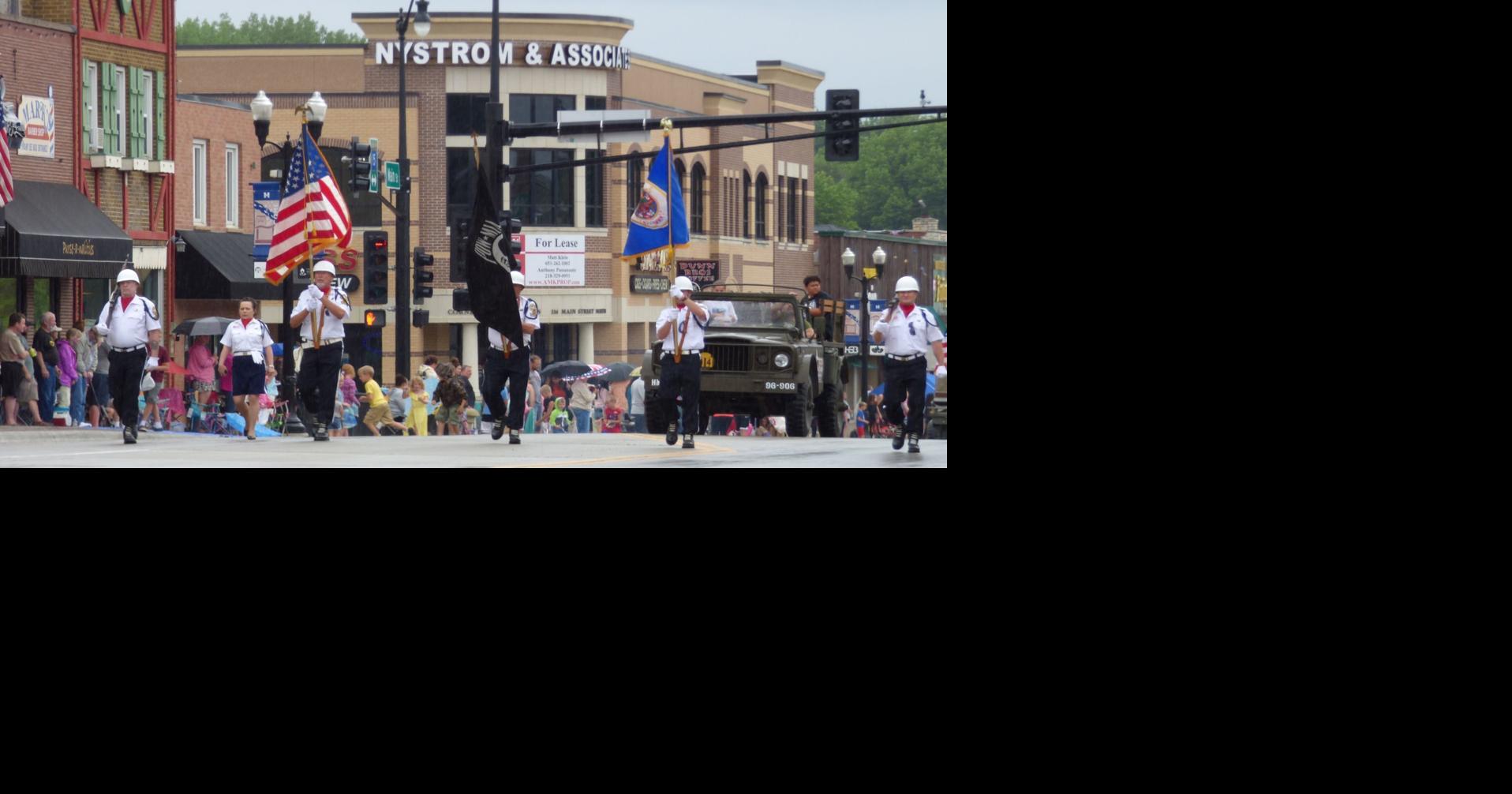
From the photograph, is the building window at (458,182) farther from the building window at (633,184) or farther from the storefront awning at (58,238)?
the storefront awning at (58,238)

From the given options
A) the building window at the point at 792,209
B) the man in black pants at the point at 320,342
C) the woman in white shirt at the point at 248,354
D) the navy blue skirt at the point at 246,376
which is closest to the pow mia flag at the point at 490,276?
the man in black pants at the point at 320,342

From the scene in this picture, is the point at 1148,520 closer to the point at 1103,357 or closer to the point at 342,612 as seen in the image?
the point at 1103,357

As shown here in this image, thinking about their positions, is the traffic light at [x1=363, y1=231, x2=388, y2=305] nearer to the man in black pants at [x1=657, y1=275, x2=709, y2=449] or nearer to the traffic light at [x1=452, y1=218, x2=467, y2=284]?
the traffic light at [x1=452, y1=218, x2=467, y2=284]

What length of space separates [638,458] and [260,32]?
80.1 metres

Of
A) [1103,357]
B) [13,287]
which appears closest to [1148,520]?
[1103,357]

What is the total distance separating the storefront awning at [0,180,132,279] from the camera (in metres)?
35.9

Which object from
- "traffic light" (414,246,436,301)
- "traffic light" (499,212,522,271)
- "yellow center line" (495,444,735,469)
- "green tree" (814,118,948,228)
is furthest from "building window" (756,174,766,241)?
"yellow center line" (495,444,735,469)

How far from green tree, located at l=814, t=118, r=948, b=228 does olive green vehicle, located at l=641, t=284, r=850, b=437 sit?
79.5 meters

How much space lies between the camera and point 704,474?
1961 centimetres

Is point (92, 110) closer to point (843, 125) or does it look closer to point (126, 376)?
point (843, 125)

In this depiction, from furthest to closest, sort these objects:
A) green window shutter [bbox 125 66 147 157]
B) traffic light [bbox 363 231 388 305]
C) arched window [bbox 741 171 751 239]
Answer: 1. arched window [bbox 741 171 751 239]
2. green window shutter [bbox 125 66 147 157]
3. traffic light [bbox 363 231 388 305]

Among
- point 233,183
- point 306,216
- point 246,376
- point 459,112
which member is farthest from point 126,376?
point 459,112

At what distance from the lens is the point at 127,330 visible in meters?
21.4

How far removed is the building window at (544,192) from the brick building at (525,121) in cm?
4
